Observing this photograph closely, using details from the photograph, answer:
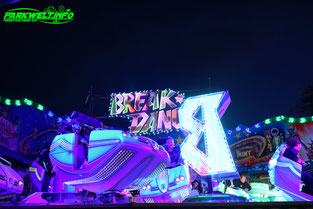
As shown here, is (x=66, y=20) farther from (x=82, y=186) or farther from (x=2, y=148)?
(x=82, y=186)

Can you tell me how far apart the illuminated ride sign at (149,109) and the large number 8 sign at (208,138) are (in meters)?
5.75

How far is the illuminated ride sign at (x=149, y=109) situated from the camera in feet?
47.0

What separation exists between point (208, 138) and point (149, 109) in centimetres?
751

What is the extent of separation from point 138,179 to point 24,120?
884cm

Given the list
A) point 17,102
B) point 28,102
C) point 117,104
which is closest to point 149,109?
point 117,104

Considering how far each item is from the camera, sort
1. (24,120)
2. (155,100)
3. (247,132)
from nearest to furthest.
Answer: (24,120)
(247,132)
(155,100)

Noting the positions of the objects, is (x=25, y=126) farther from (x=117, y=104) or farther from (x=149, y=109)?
(x=149, y=109)

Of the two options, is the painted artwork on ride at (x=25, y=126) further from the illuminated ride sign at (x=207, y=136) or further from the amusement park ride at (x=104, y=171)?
the amusement park ride at (x=104, y=171)

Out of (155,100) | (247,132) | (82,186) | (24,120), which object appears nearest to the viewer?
(82,186)

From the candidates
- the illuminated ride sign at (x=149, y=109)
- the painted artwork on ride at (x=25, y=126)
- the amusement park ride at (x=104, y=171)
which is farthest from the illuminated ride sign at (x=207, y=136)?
the painted artwork on ride at (x=25, y=126)

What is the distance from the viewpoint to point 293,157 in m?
4.05

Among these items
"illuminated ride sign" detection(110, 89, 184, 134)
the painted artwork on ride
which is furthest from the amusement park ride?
"illuminated ride sign" detection(110, 89, 184, 134)

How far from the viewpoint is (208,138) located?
294 inches

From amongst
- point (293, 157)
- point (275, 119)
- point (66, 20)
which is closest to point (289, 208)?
point (293, 157)
